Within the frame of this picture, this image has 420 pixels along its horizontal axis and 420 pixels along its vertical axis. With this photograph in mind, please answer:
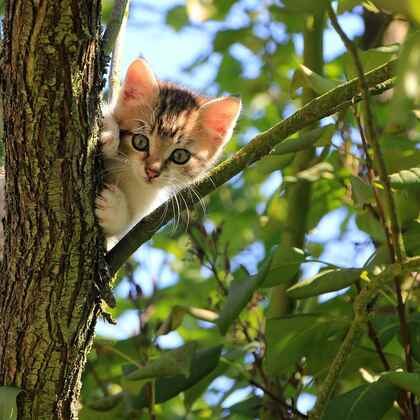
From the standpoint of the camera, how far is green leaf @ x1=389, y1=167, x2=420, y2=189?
7.13 feet

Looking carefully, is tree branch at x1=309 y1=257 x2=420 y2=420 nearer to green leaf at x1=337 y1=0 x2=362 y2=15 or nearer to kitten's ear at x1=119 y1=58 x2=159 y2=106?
green leaf at x1=337 y1=0 x2=362 y2=15

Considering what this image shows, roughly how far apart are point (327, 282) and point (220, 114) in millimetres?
1335

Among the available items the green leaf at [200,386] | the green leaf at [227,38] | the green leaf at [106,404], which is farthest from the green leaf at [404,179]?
the green leaf at [227,38]

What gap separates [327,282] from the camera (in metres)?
2.18

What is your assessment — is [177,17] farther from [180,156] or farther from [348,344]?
[348,344]

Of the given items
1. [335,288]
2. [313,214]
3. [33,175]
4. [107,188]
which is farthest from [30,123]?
[313,214]

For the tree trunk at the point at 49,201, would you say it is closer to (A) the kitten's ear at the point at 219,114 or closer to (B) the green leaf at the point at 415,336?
(B) the green leaf at the point at 415,336

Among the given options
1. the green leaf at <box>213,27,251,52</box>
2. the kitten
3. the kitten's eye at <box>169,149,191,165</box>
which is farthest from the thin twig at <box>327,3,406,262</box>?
the green leaf at <box>213,27,251,52</box>

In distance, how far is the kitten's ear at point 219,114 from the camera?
3.31 m

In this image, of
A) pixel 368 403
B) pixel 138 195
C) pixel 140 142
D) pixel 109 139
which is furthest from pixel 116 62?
pixel 368 403

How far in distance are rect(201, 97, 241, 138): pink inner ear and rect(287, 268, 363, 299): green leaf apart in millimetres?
1263

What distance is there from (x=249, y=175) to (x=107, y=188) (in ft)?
7.07

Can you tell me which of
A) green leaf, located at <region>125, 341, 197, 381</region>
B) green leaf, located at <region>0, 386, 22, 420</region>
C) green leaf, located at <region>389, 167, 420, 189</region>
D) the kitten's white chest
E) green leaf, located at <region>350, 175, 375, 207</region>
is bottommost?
green leaf, located at <region>0, 386, 22, 420</region>

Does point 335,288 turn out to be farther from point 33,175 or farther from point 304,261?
point 33,175
